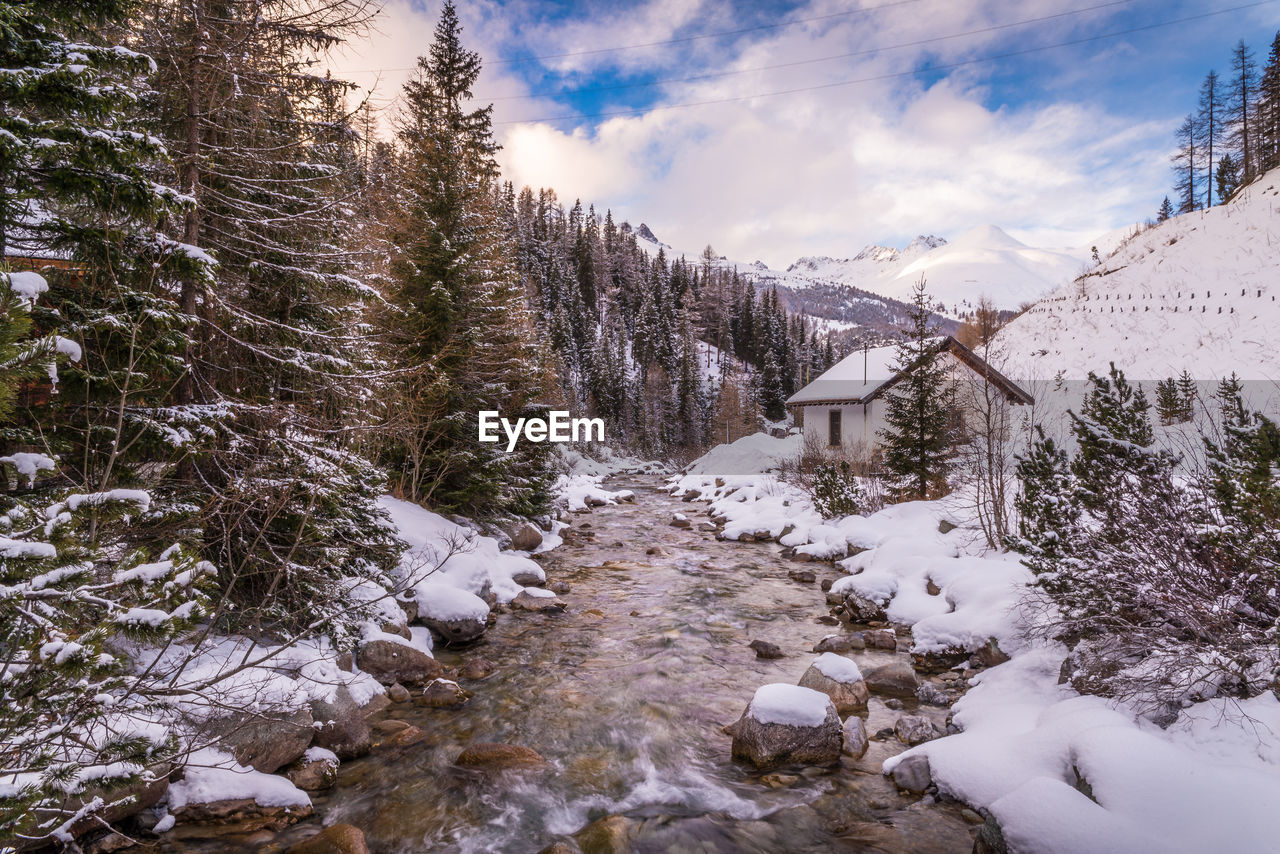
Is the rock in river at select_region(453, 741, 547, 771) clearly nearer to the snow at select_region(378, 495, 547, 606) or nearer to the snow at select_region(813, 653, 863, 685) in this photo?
the snow at select_region(378, 495, 547, 606)

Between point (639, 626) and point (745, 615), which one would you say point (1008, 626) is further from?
point (639, 626)

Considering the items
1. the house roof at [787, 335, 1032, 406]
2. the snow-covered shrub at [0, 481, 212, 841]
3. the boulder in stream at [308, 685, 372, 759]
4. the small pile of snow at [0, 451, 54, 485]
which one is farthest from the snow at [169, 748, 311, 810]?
the house roof at [787, 335, 1032, 406]

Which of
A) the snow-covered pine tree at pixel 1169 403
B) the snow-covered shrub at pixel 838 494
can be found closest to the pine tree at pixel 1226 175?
the snow-covered pine tree at pixel 1169 403

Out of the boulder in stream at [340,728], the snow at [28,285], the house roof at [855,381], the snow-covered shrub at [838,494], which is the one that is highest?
the house roof at [855,381]

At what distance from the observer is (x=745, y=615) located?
10922mm

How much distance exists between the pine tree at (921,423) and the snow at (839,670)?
34.6 ft

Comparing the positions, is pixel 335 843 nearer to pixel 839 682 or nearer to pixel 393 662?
pixel 393 662

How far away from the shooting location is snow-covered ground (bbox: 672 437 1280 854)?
3471mm

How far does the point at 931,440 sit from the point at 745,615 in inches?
354

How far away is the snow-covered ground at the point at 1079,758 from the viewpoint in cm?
347

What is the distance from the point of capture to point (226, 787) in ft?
15.5

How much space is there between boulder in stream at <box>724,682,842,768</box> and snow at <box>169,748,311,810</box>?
14.1 feet

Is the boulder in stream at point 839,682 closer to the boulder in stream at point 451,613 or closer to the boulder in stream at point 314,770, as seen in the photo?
the boulder in stream at point 451,613

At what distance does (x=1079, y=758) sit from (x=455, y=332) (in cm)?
1298
